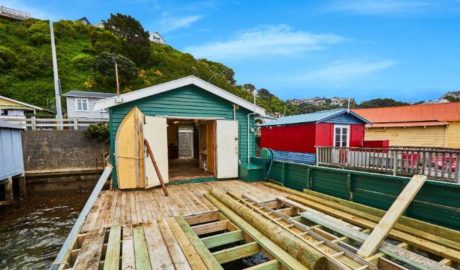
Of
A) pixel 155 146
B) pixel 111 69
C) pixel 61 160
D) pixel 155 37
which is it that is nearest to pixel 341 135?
pixel 155 146

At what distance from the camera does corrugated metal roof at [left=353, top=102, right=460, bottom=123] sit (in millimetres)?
18344

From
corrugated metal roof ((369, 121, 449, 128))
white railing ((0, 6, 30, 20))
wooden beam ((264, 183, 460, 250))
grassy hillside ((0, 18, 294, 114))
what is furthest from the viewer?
white railing ((0, 6, 30, 20))

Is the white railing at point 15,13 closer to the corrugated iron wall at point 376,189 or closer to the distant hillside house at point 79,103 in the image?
the distant hillside house at point 79,103

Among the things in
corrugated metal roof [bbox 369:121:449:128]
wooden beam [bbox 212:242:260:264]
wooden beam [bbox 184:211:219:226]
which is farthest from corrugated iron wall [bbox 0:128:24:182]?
corrugated metal roof [bbox 369:121:449:128]

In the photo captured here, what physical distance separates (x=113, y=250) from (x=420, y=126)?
2276 centimetres

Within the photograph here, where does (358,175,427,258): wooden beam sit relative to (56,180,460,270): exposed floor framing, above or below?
→ above

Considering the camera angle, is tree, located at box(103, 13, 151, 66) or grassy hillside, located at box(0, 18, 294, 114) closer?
grassy hillside, located at box(0, 18, 294, 114)

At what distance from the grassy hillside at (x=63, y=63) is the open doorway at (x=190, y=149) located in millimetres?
9780

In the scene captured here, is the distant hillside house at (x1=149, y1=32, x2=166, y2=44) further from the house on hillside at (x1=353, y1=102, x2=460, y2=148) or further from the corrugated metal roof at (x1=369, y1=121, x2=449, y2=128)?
the corrugated metal roof at (x1=369, y1=121, x2=449, y2=128)

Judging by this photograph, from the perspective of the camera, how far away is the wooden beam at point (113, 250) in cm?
277

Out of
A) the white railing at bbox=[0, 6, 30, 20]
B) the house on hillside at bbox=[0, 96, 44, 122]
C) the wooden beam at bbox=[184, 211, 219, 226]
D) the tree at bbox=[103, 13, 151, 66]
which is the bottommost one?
the wooden beam at bbox=[184, 211, 219, 226]

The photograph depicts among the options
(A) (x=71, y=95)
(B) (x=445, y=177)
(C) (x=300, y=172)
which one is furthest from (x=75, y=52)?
(B) (x=445, y=177)

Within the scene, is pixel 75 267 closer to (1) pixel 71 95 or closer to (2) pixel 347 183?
(2) pixel 347 183

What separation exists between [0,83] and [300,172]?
36.7 meters
